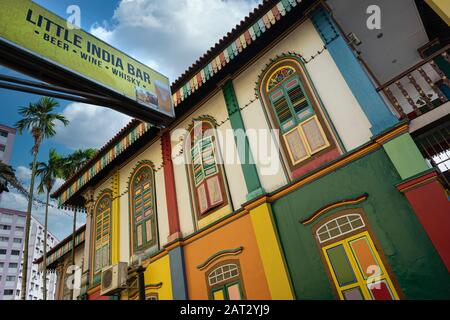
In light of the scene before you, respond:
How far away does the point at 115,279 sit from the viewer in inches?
329

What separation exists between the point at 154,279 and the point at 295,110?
19.9ft

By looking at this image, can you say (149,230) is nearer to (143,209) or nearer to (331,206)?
(143,209)

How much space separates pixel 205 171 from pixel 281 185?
248 centimetres

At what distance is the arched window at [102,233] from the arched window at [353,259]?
781 centimetres

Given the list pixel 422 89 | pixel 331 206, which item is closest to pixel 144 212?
pixel 331 206

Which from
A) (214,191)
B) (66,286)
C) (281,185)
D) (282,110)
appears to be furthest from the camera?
(66,286)

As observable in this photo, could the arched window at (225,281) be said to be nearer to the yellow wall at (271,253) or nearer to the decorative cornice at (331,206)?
the yellow wall at (271,253)

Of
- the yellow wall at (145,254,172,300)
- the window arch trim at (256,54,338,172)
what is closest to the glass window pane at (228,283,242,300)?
the yellow wall at (145,254,172,300)

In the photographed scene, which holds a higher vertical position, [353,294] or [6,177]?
[6,177]

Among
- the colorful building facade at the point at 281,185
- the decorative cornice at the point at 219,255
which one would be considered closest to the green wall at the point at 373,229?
the colorful building facade at the point at 281,185

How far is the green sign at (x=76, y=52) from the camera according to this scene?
2.81 meters

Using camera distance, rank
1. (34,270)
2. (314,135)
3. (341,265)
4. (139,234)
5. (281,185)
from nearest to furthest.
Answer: (341,265)
(314,135)
(281,185)
(139,234)
(34,270)

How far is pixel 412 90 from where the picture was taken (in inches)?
393
